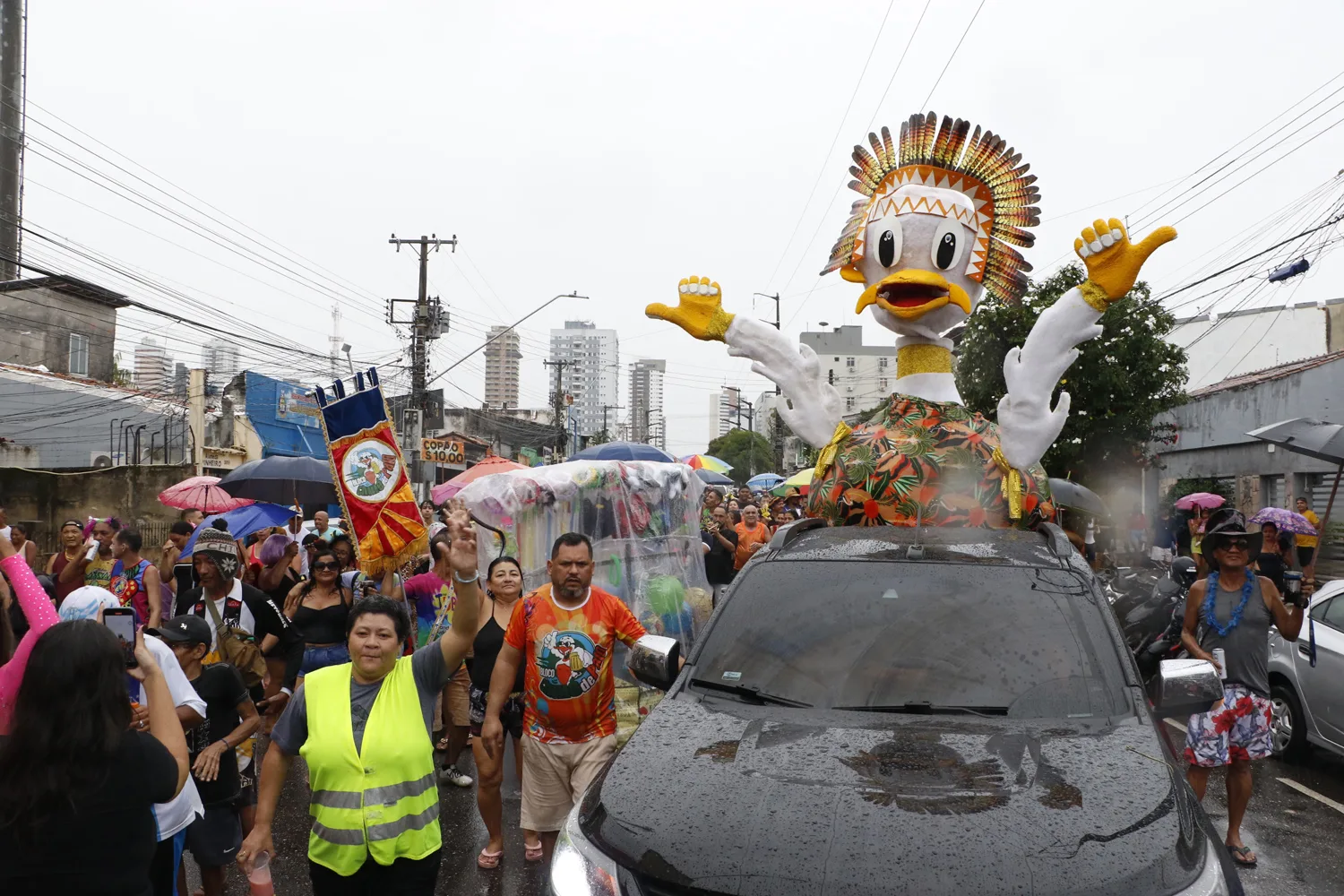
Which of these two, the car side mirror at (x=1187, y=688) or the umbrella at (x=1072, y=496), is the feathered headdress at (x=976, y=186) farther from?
the umbrella at (x=1072, y=496)

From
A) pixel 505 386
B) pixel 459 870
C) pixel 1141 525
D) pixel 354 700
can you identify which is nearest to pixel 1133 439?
pixel 1141 525

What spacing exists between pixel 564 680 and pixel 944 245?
394cm

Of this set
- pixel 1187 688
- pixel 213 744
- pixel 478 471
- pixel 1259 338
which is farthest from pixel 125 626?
pixel 1259 338

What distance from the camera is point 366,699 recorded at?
11.0 feet

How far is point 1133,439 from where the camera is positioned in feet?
59.5

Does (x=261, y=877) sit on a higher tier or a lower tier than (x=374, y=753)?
lower

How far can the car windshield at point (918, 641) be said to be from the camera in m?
3.21

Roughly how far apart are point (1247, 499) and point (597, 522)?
57.1 ft

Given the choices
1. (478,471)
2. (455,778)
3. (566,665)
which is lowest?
(455,778)

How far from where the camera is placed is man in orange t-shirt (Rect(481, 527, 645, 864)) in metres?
4.62

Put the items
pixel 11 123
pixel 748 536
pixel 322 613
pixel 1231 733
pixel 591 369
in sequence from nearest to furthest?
pixel 1231 733 < pixel 322 613 < pixel 748 536 < pixel 11 123 < pixel 591 369

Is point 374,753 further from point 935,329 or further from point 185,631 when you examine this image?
point 935,329

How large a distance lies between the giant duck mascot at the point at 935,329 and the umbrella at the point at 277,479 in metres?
6.17

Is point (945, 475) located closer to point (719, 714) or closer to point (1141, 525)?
point (719, 714)
